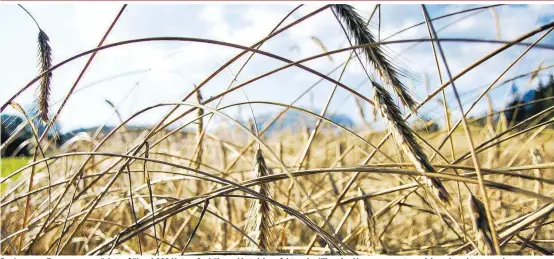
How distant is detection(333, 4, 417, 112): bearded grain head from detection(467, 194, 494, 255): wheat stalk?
24 cm

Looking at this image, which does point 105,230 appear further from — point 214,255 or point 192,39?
point 192,39

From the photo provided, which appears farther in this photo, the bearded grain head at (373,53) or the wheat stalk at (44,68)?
the wheat stalk at (44,68)

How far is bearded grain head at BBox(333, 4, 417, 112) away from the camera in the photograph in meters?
0.80

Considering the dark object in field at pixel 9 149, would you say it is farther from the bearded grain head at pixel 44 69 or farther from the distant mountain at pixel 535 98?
the distant mountain at pixel 535 98

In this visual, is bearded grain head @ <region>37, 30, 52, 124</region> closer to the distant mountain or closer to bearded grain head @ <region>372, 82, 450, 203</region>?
bearded grain head @ <region>372, 82, 450, 203</region>

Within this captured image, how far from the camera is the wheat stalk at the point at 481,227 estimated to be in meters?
0.58

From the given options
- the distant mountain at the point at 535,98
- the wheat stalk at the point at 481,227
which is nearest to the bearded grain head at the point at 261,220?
the wheat stalk at the point at 481,227

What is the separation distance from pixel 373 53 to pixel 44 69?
2.51ft

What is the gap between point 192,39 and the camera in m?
0.88

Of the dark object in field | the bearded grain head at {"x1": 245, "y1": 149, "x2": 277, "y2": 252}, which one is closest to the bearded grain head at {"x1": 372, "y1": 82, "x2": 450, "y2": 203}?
the bearded grain head at {"x1": 245, "y1": 149, "x2": 277, "y2": 252}

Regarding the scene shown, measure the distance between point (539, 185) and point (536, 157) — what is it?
0.10 m

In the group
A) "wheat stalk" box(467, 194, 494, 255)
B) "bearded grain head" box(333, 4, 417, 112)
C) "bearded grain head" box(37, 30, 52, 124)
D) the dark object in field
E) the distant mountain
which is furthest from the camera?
the dark object in field

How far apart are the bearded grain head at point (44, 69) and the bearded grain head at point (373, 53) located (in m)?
0.69

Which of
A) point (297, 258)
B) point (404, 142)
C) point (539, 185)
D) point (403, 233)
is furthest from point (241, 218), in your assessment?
point (404, 142)
